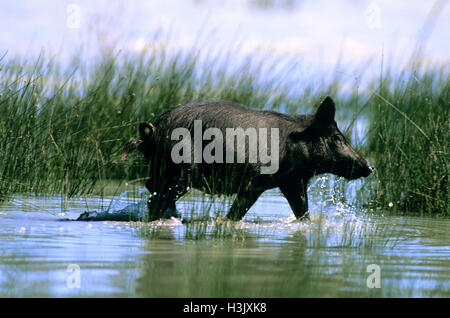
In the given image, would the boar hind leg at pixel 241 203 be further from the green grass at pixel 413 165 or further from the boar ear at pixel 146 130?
the green grass at pixel 413 165

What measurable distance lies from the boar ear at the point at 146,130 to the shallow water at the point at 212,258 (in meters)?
0.85

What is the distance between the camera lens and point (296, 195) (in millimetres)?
8086

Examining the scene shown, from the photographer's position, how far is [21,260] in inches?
202

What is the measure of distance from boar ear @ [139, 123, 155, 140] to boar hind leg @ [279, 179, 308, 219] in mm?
1559

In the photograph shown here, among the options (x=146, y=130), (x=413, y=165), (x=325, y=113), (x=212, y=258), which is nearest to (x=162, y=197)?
(x=146, y=130)

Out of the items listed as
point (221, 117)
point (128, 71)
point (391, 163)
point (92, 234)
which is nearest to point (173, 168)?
point (221, 117)

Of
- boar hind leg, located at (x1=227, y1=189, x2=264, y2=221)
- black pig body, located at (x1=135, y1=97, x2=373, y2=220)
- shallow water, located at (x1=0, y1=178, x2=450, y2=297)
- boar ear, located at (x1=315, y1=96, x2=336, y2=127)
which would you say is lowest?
shallow water, located at (x1=0, y1=178, x2=450, y2=297)

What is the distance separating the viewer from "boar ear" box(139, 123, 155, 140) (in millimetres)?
7344

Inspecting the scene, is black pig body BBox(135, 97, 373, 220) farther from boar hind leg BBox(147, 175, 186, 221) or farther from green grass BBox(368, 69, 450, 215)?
green grass BBox(368, 69, 450, 215)

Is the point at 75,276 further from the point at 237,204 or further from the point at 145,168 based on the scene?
the point at 145,168

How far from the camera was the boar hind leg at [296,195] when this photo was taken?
A: 803 cm

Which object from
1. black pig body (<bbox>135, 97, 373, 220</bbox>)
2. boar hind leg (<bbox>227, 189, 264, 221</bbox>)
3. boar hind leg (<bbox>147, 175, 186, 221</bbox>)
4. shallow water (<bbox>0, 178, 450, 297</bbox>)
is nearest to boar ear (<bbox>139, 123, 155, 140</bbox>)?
black pig body (<bbox>135, 97, 373, 220</bbox>)

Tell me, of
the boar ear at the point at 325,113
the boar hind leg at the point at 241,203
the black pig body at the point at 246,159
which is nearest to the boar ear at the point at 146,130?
the black pig body at the point at 246,159
